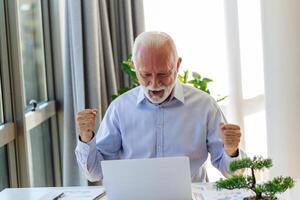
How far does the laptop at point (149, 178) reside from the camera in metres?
1.63

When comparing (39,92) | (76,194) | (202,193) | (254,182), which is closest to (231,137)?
(202,193)

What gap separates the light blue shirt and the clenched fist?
7.2 inches

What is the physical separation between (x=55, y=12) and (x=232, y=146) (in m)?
1.78

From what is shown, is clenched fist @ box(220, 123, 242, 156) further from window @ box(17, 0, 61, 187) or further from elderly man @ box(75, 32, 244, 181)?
window @ box(17, 0, 61, 187)

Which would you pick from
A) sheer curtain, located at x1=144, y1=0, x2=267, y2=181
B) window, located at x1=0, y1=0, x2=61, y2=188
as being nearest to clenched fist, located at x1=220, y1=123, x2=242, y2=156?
window, located at x1=0, y1=0, x2=61, y2=188

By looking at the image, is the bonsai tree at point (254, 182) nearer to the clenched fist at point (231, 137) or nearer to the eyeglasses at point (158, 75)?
the clenched fist at point (231, 137)

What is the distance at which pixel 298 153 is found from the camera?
352cm

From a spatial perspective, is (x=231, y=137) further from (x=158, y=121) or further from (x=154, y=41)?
(x=154, y=41)

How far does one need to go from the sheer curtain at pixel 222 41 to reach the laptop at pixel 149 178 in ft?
6.35

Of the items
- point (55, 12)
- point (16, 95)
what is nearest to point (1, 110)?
point (16, 95)

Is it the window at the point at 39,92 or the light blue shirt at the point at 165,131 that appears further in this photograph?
the window at the point at 39,92

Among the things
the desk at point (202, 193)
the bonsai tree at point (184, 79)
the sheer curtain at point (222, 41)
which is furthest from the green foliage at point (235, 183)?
the sheer curtain at point (222, 41)

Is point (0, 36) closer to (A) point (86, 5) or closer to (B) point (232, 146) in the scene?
(A) point (86, 5)

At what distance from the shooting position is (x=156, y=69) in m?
2.09
